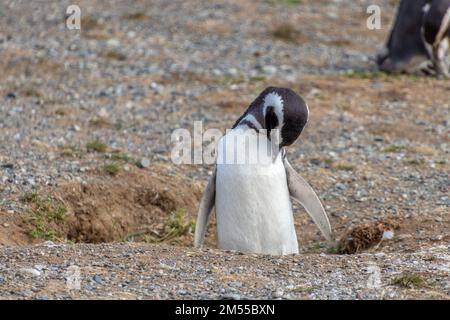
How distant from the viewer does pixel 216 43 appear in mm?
12180

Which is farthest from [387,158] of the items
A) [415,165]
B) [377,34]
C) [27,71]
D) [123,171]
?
[377,34]

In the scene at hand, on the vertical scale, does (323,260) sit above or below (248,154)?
below

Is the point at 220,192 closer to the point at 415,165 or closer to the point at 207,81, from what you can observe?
the point at 415,165

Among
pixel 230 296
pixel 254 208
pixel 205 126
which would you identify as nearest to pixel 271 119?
pixel 254 208

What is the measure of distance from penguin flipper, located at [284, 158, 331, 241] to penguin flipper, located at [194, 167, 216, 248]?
43 centimetres

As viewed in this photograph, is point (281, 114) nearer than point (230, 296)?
No

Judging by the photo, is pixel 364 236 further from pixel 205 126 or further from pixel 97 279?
pixel 205 126

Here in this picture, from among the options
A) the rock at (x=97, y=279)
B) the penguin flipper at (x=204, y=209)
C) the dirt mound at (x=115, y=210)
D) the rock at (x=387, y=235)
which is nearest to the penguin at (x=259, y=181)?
the penguin flipper at (x=204, y=209)

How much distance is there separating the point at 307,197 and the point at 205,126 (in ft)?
9.16

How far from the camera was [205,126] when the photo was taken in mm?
8727

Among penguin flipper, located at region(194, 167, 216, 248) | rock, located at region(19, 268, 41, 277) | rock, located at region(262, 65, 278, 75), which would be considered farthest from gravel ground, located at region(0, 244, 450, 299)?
rock, located at region(262, 65, 278, 75)

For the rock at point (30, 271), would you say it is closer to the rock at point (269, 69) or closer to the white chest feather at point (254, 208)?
the white chest feather at point (254, 208)

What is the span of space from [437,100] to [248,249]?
445 cm

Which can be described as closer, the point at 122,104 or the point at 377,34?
the point at 122,104
